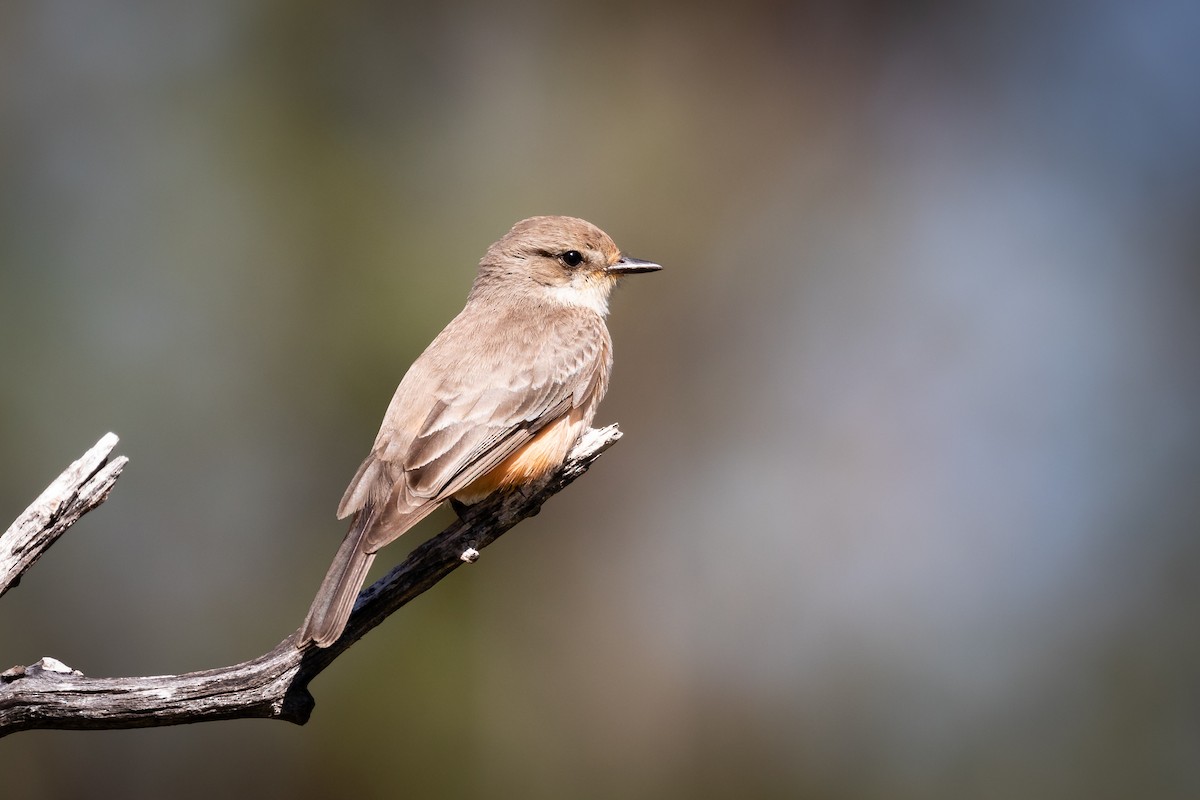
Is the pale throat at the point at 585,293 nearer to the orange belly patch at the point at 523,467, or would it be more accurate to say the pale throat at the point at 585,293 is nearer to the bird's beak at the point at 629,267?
the bird's beak at the point at 629,267

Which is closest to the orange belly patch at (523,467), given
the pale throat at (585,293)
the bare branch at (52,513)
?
the pale throat at (585,293)

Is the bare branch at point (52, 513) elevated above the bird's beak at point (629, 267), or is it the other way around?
the bird's beak at point (629, 267)

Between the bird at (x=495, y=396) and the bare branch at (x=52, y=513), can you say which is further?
the bird at (x=495, y=396)

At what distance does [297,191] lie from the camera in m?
11.1

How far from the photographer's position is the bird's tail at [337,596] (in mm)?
3990

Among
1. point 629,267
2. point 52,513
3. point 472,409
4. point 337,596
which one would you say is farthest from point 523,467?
point 52,513

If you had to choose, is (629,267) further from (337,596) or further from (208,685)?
(208,685)

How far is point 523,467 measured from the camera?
5.06m

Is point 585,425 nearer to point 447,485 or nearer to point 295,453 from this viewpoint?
point 447,485

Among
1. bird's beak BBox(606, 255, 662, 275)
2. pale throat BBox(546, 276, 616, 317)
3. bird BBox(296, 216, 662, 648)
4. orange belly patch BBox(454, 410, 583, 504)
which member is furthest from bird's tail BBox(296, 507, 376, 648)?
bird's beak BBox(606, 255, 662, 275)

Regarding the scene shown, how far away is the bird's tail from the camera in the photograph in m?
3.99

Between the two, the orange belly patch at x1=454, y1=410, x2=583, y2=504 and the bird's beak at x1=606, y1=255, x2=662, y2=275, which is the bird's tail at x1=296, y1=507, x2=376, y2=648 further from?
the bird's beak at x1=606, y1=255, x2=662, y2=275

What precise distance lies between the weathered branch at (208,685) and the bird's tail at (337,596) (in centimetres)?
9

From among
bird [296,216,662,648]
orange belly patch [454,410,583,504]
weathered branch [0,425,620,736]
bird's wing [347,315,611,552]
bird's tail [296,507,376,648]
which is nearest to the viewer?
weathered branch [0,425,620,736]
